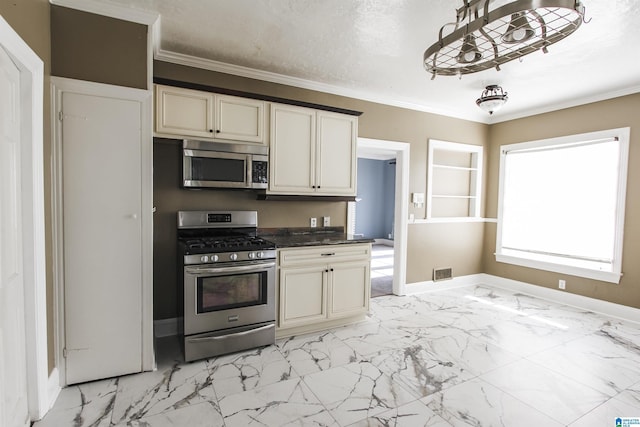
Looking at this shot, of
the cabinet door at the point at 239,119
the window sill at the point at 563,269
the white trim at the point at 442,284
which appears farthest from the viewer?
the white trim at the point at 442,284

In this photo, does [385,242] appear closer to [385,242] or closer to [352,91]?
[385,242]

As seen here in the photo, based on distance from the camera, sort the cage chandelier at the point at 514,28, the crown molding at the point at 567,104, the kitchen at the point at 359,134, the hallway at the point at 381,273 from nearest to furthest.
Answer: the cage chandelier at the point at 514,28 → the kitchen at the point at 359,134 → the crown molding at the point at 567,104 → the hallway at the point at 381,273

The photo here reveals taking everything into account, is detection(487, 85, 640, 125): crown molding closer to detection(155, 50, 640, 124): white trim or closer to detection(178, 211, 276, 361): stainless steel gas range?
detection(155, 50, 640, 124): white trim

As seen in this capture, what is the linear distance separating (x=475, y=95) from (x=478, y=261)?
103 inches

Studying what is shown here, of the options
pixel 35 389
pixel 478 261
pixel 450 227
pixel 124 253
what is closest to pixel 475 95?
pixel 450 227

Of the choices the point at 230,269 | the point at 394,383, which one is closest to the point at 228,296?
the point at 230,269

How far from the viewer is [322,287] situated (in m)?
3.13

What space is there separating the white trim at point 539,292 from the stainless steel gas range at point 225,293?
2424mm

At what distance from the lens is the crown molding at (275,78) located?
300cm

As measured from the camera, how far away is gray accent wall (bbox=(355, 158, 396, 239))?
8922 millimetres

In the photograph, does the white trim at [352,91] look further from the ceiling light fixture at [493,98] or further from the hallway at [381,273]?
the hallway at [381,273]

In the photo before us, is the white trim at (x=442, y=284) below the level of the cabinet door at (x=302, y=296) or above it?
below

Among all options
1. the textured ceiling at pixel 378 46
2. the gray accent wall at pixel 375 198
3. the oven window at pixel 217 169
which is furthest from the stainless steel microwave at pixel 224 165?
the gray accent wall at pixel 375 198

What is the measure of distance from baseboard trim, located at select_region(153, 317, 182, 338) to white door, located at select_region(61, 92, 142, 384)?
702 millimetres
